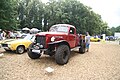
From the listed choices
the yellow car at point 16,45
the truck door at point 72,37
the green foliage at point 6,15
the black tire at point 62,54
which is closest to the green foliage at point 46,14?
the green foliage at point 6,15

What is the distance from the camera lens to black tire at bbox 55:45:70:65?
7968 mm

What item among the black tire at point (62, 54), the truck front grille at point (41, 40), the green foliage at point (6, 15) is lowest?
the black tire at point (62, 54)

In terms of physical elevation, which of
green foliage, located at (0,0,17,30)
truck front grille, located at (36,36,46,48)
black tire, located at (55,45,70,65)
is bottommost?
black tire, located at (55,45,70,65)

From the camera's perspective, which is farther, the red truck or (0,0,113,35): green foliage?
(0,0,113,35): green foliage

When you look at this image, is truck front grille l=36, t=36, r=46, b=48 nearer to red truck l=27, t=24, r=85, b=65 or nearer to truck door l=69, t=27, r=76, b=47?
red truck l=27, t=24, r=85, b=65

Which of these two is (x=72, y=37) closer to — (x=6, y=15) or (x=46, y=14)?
(x=6, y=15)

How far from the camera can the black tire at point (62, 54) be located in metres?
7.97

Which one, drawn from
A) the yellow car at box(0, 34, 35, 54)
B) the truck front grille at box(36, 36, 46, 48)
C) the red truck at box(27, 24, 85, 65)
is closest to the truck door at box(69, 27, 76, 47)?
the red truck at box(27, 24, 85, 65)

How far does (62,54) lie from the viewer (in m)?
8.19

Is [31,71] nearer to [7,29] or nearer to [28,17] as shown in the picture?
[7,29]

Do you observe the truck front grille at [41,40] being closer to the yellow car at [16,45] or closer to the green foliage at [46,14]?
the yellow car at [16,45]

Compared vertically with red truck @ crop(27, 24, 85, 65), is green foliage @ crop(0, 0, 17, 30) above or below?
above

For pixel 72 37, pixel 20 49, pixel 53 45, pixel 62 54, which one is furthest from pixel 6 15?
pixel 62 54

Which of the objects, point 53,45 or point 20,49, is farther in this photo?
point 20,49
